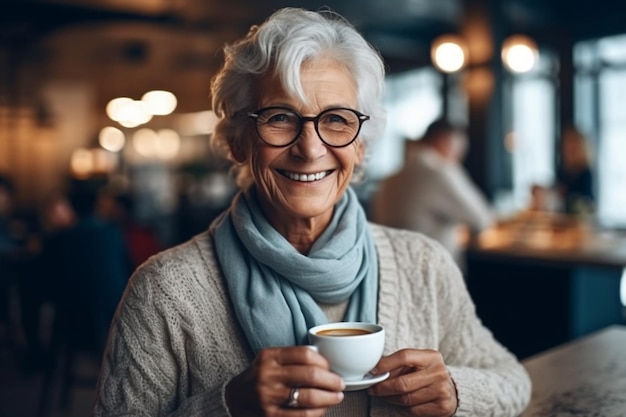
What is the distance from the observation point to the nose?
1.25m

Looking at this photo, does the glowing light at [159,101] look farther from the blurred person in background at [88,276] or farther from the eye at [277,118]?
the eye at [277,118]

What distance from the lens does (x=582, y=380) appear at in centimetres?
155

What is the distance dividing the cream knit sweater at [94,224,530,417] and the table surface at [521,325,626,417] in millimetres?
71

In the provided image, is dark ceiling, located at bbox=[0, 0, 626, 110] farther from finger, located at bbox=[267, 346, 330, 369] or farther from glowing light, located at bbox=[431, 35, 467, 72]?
finger, located at bbox=[267, 346, 330, 369]

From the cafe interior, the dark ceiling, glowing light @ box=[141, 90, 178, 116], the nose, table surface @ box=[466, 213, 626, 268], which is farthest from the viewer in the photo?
glowing light @ box=[141, 90, 178, 116]

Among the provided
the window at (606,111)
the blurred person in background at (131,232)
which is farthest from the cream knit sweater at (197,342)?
the window at (606,111)

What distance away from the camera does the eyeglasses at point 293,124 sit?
4.10 ft

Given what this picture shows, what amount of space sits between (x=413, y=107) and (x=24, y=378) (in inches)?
376

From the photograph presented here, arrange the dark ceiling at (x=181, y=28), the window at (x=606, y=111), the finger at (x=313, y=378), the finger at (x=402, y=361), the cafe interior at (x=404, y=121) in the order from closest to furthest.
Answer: the finger at (x=313, y=378), the finger at (x=402, y=361), the cafe interior at (x=404, y=121), the dark ceiling at (x=181, y=28), the window at (x=606, y=111)

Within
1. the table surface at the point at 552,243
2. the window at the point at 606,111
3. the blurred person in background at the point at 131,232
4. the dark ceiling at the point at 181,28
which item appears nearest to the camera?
the table surface at the point at 552,243

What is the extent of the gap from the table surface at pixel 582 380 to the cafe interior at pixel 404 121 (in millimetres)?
40

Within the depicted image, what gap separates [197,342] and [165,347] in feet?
0.19

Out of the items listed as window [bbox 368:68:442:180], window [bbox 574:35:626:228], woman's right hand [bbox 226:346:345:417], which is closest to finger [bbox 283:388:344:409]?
woman's right hand [bbox 226:346:345:417]

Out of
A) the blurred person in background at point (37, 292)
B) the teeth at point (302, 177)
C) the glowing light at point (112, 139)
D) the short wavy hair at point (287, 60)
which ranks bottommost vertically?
the blurred person in background at point (37, 292)
